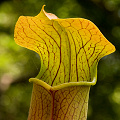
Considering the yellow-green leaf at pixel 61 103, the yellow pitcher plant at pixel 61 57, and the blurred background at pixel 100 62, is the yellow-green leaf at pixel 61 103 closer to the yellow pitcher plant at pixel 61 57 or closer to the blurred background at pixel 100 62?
the yellow pitcher plant at pixel 61 57

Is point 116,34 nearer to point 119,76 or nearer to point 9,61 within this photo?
point 119,76

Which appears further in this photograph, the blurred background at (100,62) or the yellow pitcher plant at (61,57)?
the blurred background at (100,62)

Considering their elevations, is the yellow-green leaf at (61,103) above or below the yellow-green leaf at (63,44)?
below

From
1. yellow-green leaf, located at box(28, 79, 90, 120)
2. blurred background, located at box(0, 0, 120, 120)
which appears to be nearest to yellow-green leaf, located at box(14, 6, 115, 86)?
yellow-green leaf, located at box(28, 79, 90, 120)

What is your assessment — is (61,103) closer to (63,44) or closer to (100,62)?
(63,44)

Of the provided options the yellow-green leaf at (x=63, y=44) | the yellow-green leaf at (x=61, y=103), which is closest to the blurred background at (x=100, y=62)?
the yellow-green leaf at (x=63, y=44)

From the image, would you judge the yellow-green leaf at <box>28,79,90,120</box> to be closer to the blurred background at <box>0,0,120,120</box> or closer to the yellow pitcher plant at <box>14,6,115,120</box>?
the yellow pitcher plant at <box>14,6,115,120</box>

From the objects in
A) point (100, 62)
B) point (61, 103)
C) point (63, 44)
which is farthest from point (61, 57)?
point (100, 62)
